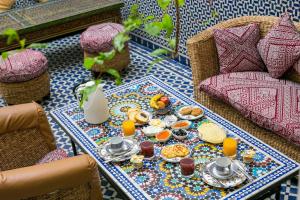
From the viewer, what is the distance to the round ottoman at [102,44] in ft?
15.0

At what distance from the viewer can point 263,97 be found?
303 centimetres

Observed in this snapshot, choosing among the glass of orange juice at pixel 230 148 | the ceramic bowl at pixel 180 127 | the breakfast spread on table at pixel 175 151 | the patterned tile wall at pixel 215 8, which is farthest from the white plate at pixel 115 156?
the patterned tile wall at pixel 215 8

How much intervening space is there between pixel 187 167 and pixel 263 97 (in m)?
1.09

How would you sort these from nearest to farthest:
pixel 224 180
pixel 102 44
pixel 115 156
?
pixel 224 180 → pixel 115 156 → pixel 102 44

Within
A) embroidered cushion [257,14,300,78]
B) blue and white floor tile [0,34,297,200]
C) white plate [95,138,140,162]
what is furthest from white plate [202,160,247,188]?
blue and white floor tile [0,34,297,200]

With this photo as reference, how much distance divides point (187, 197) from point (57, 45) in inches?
176

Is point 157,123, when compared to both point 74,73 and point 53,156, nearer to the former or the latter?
point 53,156

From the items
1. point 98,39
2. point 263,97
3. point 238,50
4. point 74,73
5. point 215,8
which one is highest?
point 215,8

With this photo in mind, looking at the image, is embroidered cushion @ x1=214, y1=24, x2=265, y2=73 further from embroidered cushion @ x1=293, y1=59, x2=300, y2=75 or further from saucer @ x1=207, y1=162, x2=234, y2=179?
saucer @ x1=207, y1=162, x2=234, y2=179

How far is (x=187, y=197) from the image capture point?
2123mm

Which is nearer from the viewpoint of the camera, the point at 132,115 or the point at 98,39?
the point at 132,115

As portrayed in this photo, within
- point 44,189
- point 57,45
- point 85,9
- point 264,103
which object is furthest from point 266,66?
point 57,45

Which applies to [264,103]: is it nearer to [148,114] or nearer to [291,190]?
[291,190]

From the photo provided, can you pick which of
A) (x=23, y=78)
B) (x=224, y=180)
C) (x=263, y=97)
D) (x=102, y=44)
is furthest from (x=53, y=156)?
(x=102, y=44)
